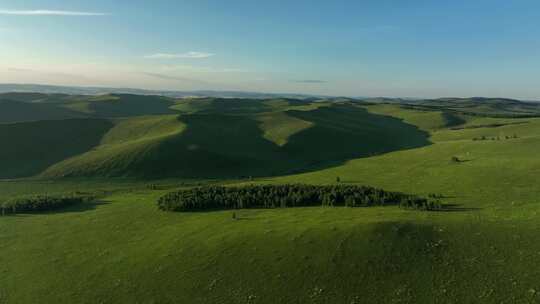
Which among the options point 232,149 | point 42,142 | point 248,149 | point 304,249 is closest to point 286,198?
point 304,249

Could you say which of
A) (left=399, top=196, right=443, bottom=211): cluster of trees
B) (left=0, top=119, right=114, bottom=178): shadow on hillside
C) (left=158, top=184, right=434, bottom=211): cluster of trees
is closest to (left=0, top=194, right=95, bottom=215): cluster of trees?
(left=158, top=184, right=434, bottom=211): cluster of trees

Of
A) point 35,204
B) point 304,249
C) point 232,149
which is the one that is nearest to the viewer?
point 304,249

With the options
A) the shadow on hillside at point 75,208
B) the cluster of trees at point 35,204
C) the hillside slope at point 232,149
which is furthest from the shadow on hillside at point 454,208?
the cluster of trees at point 35,204

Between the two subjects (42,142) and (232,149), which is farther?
(42,142)

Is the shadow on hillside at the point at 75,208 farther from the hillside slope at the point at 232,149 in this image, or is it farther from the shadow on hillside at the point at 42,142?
the shadow on hillside at the point at 42,142

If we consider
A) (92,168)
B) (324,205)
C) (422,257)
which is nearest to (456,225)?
(422,257)

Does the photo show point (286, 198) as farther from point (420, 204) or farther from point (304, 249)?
point (304, 249)

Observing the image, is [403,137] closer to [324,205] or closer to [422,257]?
[324,205]

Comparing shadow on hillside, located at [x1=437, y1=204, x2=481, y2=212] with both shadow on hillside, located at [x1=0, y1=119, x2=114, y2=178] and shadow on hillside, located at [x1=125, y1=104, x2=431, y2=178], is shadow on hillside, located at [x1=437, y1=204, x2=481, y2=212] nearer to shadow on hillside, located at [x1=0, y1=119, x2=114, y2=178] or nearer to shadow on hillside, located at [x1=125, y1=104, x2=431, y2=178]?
shadow on hillside, located at [x1=125, y1=104, x2=431, y2=178]
